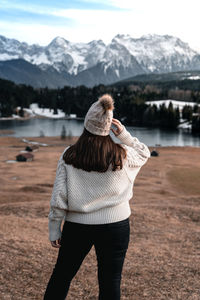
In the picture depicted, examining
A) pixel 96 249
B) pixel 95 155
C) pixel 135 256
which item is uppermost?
pixel 95 155

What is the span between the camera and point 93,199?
152 inches

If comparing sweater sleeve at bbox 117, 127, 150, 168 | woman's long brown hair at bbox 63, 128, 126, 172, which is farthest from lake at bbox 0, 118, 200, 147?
woman's long brown hair at bbox 63, 128, 126, 172

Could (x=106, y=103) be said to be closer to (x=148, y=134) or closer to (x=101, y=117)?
(x=101, y=117)

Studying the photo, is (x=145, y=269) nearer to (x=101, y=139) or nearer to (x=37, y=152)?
(x=101, y=139)

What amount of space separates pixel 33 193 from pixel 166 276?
86.1 feet

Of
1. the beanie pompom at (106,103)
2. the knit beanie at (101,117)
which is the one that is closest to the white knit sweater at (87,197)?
the knit beanie at (101,117)

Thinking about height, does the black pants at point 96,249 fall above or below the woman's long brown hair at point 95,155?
below

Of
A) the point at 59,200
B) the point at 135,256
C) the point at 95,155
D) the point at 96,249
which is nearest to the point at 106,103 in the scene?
the point at 95,155

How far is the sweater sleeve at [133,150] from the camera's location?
4020 mm

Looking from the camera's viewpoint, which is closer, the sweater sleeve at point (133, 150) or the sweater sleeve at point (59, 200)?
the sweater sleeve at point (59, 200)

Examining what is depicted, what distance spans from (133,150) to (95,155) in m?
0.56

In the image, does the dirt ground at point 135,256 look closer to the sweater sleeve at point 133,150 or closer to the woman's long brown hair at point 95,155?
the sweater sleeve at point 133,150

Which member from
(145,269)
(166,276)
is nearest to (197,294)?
(166,276)

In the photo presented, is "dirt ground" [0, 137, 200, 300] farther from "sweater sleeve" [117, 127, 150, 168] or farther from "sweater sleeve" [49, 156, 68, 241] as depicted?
"sweater sleeve" [117, 127, 150, 168]
